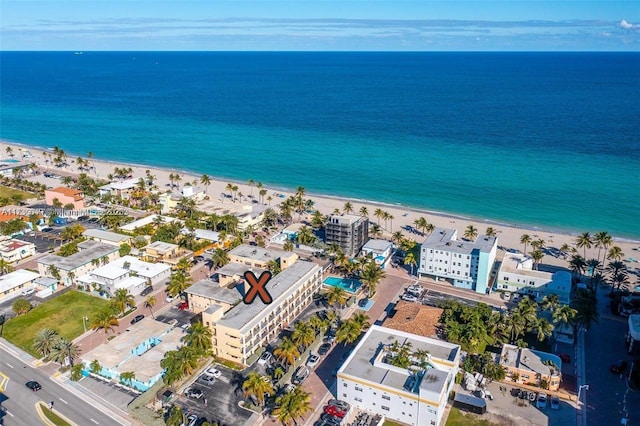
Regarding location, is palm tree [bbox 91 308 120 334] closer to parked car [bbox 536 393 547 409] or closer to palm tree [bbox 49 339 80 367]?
palm tree [bbox 49 339 80 367]

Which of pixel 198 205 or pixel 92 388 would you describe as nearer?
pixel 92 388

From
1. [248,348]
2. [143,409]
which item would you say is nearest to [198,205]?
[248,348]

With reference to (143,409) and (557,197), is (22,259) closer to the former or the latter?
(143,409)

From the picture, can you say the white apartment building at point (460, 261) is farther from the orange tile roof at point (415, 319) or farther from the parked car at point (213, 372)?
the parked car at point (213, 372)

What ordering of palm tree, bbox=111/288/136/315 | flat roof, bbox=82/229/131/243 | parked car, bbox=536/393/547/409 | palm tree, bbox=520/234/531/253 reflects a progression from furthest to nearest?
flat roof, bbox=82/229/131/243 → palm tree, bbox=520/234/531/253 → palm tree, bbox=111/288/136/315 → parked car, bbox=536/393/547/409

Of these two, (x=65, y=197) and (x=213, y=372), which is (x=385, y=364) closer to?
(x=213, y=372)

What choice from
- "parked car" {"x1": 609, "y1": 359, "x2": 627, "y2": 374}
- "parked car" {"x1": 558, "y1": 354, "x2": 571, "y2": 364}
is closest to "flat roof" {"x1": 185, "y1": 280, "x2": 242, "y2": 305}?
"parked car" {"x1": 558, "y1": 354, "x2": 571, "y2": 364}
